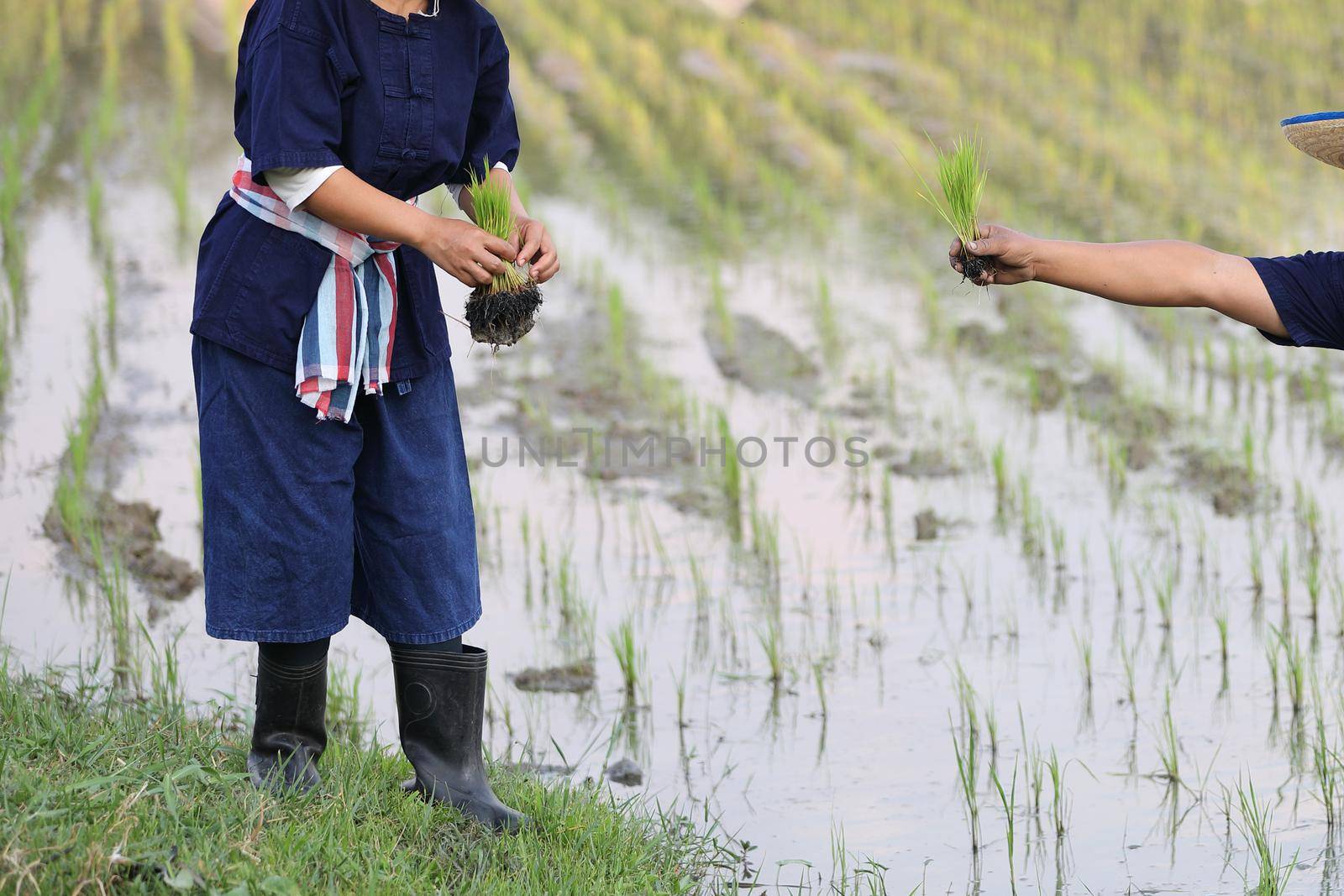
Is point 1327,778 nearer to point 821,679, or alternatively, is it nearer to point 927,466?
point 821,679

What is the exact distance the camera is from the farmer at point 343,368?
2045 millimetres

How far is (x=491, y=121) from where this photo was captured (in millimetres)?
2365

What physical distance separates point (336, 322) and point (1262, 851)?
1.63 m

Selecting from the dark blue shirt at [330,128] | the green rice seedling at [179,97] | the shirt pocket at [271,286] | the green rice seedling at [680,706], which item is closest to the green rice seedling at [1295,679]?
the green rice seedling at [680,706]

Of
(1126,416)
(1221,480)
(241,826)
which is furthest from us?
(1126,416)

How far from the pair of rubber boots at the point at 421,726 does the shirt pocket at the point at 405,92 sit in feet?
2.52

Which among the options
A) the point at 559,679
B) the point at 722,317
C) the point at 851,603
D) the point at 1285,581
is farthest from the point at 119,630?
the point at 722,317

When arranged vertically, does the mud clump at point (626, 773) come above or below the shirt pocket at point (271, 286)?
below

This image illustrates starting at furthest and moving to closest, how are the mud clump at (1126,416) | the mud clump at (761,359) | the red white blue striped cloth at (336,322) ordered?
the mud clump at (761,359) < the mud clump at (1126,416) < the red white blue striped cloth at (336,322)

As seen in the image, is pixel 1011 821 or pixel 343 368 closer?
pixel 343 368

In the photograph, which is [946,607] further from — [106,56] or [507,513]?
[106,56]

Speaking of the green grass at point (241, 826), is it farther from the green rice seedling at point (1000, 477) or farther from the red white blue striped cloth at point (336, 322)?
the green rice seedling at point (1000, 477)

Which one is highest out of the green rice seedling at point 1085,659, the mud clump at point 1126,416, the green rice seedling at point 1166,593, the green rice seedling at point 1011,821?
the mud clump at point 1126,416

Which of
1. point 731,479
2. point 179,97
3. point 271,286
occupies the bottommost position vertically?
point 731,479
